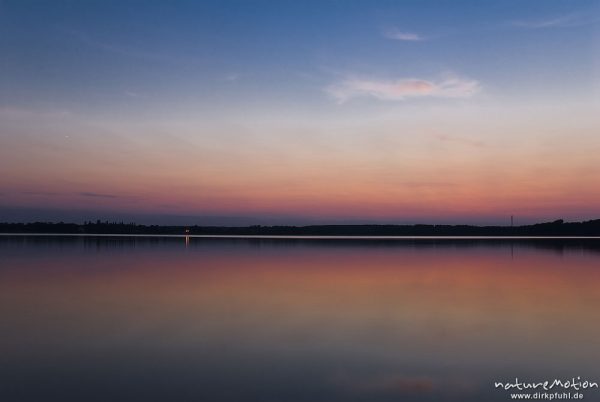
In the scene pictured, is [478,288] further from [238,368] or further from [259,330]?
[238,368]

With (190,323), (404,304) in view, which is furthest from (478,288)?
(190,323)

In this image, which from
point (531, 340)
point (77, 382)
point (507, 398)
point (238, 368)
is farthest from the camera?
point (531, 340)

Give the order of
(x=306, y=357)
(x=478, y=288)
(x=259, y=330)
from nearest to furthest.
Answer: (x=306, y=357)
(x=259, y=330)
(x=478, y=288)

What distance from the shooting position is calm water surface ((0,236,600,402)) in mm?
6480

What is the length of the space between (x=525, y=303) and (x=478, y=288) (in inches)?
118

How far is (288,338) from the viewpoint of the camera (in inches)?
359

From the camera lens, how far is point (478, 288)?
52.6 ft

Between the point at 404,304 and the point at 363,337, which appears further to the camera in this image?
the point at 404,304

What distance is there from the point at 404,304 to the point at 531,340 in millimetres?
4028

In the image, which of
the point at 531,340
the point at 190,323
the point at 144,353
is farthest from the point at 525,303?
the point at 144,353

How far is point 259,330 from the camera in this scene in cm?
974

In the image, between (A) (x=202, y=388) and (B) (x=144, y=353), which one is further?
(B) (x=144, y=353)

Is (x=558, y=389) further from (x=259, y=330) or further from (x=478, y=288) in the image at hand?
(x=478, y=288)

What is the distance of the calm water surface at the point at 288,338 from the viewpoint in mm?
6480
